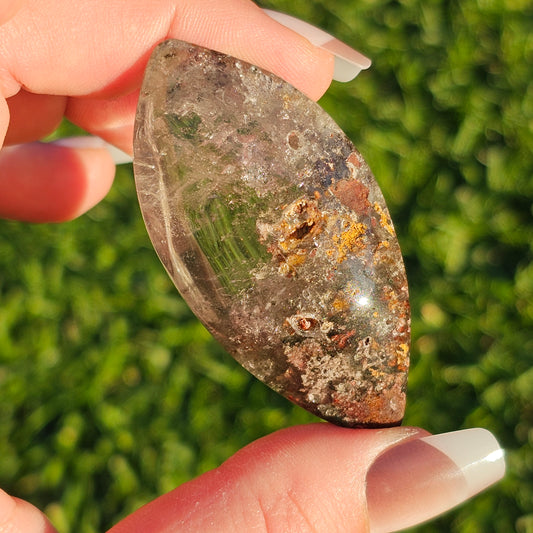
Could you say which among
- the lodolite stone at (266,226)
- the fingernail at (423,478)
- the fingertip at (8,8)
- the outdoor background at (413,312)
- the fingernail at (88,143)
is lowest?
the outdoor background at (413,312)

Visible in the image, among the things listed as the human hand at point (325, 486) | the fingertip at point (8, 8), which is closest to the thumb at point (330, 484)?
the human hand at point (325, 486)

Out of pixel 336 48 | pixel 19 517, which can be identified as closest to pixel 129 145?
pixel 336 48

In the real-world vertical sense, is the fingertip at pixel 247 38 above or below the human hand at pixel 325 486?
above

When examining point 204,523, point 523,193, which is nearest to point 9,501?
point 204,523

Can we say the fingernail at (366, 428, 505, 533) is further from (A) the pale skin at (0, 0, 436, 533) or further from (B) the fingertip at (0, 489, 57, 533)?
(B) the fingertip at (0, 489, 57, 533)

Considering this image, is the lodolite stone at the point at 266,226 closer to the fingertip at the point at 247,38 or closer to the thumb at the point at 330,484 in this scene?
the thumb at the point at 330,484

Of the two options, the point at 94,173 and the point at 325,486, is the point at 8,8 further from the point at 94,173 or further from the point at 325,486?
the point at 325,486

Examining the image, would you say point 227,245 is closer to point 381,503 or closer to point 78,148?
point 381,503
